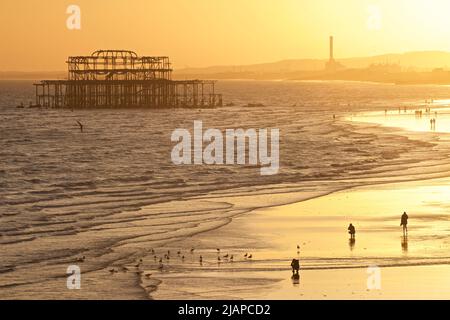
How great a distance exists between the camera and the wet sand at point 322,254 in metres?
23.2

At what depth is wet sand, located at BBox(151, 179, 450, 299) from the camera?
76.2ft

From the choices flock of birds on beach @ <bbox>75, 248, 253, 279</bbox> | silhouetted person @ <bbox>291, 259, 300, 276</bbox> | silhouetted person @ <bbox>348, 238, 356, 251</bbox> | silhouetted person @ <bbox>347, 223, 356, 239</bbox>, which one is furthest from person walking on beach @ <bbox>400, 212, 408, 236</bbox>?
silhouetted person @ <bbox>291, 259, 300, 276</bbox>

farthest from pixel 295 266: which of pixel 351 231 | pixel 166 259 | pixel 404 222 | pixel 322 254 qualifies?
pixel 404 222

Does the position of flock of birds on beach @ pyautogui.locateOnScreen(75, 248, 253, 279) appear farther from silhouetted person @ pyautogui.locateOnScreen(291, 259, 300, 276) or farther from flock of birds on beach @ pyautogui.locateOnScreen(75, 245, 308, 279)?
silhouetted person @ pyautogui.locateOnScreen(291, 259, 300, 276)

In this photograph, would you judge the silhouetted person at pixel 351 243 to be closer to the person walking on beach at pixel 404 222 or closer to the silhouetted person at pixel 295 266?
the person walking on beach at pixel 404 222

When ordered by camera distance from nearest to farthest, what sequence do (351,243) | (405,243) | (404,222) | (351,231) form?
1. (405,243)
2. (351,243)
3. (351,231)
4. (404,222)

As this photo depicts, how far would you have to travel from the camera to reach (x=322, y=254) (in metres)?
28.2

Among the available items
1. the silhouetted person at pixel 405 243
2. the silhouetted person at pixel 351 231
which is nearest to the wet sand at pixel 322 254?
the silhouetted person at pixel 405 243

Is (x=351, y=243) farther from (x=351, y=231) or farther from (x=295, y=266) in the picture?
(x=295, y=266)

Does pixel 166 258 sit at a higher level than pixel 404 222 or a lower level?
lower
